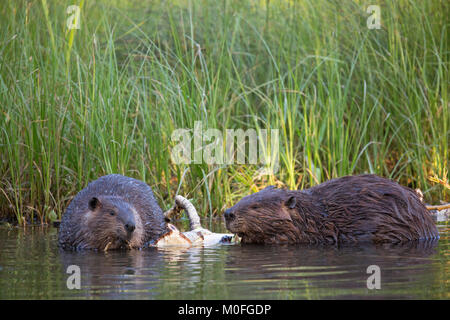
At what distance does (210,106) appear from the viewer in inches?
312

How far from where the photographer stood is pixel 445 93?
812 cm

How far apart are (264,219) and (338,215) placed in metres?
0.64

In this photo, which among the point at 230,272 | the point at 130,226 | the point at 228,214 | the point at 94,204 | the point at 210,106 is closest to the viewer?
the point at 230,272

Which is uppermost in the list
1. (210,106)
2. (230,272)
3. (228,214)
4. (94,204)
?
(210,106)

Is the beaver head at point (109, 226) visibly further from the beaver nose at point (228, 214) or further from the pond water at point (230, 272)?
the beaver nose at point (228, 214)

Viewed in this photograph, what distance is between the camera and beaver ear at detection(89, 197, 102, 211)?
5863mm

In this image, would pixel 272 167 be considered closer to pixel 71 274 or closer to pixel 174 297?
pixel 71 274

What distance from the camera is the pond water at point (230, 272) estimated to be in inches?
149

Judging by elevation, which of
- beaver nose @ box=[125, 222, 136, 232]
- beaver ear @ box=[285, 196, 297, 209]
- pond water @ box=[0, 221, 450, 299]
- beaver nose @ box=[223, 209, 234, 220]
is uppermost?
beaver ear @ box=[285, 196, 297, 209]

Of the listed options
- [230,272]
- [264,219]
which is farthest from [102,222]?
[230,272]

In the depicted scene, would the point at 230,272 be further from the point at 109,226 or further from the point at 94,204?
the point at 94,204

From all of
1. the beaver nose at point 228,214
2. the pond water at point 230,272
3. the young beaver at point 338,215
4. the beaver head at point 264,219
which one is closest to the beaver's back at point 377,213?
the young beaver at point 338,215

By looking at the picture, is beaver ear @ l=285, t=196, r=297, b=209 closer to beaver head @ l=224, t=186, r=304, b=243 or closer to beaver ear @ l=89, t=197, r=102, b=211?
beaver head @ l=224, t=186, r=304, b=243

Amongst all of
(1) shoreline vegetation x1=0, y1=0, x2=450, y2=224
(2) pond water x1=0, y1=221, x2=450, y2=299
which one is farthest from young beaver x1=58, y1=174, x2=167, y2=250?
(1) shoreline vegetation x1=0, y1=0, x2=450, y2=224
